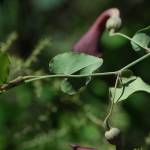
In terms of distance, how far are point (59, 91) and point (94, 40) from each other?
47 centimetres

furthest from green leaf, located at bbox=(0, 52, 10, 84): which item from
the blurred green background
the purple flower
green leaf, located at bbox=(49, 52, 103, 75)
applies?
the blurred green background

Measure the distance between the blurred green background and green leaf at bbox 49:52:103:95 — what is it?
0.23 meters

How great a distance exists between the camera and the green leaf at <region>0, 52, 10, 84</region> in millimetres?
1051

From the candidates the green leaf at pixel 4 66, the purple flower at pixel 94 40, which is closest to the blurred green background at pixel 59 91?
the purple flower at pixel 94 40

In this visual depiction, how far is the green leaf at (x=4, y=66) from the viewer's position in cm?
105

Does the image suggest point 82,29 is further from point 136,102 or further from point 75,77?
point 75,77

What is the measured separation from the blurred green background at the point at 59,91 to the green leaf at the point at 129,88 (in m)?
0.21

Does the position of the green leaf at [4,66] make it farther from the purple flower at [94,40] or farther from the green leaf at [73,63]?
the purple flower at [94,40]

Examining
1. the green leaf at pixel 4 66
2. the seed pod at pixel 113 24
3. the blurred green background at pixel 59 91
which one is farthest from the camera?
the blurred green background at pixel 59 91

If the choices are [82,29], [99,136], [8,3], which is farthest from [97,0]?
[99,136]

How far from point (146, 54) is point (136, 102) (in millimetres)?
1225

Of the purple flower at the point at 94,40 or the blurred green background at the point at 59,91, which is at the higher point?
Result: the purple flower at the point at 94,40

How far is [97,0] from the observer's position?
2.65 meters

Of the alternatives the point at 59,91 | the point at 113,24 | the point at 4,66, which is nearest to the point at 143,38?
the point at 113,24
